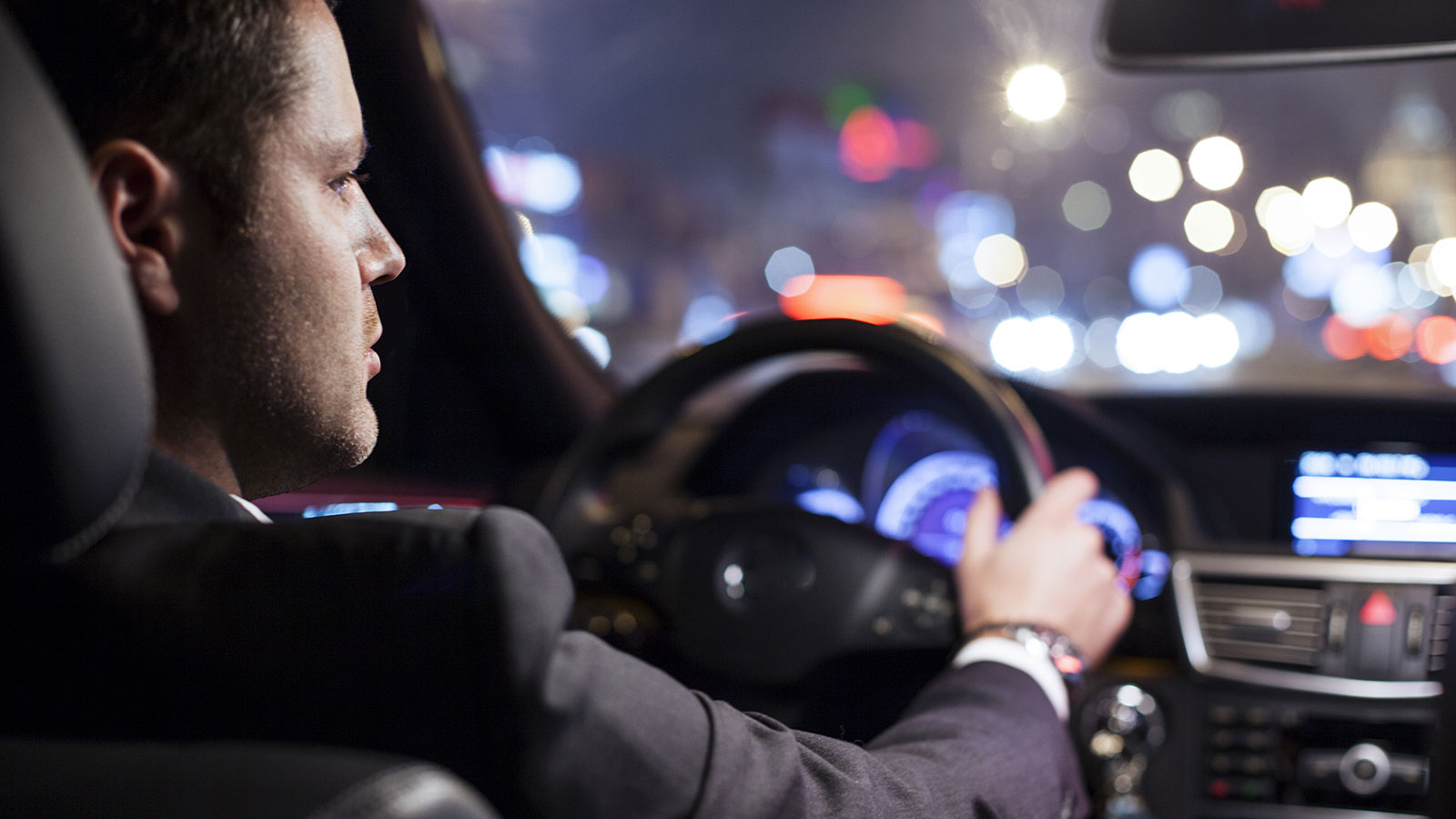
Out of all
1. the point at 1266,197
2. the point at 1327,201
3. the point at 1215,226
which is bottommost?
the point at 1215,226

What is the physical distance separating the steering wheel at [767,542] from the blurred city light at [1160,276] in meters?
28.5

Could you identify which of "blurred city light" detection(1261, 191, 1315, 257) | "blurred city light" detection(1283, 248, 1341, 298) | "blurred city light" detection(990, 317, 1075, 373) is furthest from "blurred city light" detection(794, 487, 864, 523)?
"blurred city light" detection(1283, 248, 1341, 298)

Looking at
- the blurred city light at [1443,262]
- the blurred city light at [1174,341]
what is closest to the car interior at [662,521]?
the blurred city light at [1174,341]

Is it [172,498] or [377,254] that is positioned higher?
[377,254]

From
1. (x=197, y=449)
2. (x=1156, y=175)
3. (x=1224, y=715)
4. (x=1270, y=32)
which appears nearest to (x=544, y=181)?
(x=197, y=449)

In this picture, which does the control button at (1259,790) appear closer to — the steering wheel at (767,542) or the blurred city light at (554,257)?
the steering wheel at (767,542)

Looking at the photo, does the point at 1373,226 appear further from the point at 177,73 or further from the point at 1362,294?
the point at 177,73

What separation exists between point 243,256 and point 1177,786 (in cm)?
201

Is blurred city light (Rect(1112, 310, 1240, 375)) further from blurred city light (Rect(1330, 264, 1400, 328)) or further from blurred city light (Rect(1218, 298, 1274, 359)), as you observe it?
blurred city light (Rect(1330, 264, 1400, 328))

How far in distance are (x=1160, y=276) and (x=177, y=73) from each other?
3173 centimetres

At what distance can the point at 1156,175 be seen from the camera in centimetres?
1557

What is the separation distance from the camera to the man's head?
2.10 ft

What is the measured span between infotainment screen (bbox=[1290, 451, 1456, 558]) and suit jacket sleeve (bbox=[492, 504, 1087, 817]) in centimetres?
142

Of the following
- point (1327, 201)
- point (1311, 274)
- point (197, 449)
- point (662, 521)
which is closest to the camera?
point (197, 449)
